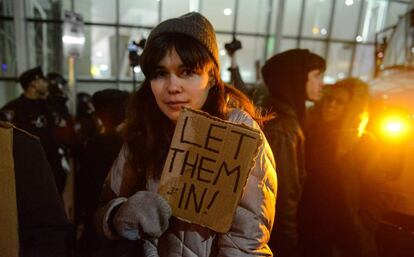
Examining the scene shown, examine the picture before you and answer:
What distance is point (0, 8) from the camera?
8.72 m

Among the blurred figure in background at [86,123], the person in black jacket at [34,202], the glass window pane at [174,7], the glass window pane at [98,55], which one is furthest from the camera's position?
the glass window pane at [174,7]

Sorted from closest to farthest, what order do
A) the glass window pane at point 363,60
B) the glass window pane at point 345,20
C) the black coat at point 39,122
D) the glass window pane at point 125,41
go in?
the black coat at point 39,122 → the glass window pane at point 125,41 → the glass window pane at point 345,20 → the glass window pane at point 363,60

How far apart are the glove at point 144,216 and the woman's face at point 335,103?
2.18 meters

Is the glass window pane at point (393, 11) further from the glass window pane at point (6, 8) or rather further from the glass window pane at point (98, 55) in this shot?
the glass window pane at point (6, 8)

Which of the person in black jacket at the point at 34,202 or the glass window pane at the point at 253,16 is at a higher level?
the glass window pane at the point at 253,16

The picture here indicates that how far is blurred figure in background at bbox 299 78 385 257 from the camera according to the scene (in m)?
2.61

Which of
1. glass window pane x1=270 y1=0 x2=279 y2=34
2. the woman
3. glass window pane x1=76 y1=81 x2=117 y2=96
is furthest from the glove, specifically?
glass window pane x1=270 y1=0 x2=279 y2=34

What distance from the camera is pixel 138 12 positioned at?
1003 centimetres

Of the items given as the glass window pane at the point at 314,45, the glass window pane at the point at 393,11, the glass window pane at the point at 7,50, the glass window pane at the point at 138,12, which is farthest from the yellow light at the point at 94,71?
the glass window pane at the point at 393,11

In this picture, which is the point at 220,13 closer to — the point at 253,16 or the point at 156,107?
the point at 253,16

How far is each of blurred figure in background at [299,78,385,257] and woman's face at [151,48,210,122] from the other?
1.76 m

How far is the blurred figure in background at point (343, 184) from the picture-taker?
2.61 m

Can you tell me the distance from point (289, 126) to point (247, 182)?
1.21 m

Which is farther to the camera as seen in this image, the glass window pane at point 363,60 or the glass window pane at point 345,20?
the glass window pane at point 363,60
